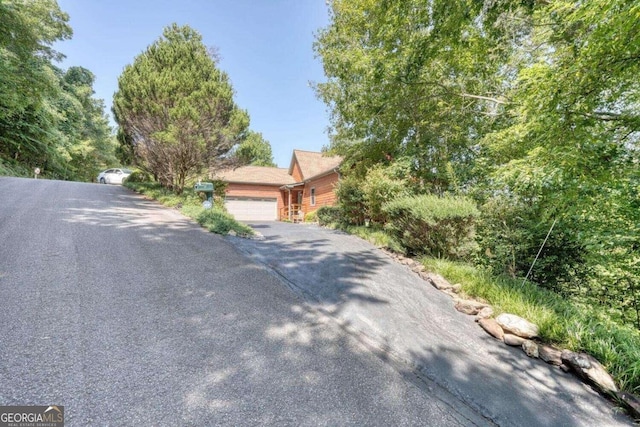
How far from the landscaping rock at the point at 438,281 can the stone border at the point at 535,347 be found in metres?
0.02

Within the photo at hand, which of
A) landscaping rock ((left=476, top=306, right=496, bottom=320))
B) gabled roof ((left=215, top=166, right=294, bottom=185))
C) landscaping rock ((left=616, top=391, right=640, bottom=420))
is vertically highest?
gabled roof ((left=215, top=166, right=294, bottom=185))

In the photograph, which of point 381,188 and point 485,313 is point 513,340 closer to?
point 485,313

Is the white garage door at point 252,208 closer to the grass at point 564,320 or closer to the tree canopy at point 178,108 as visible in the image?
the tree canopy at point 178,108

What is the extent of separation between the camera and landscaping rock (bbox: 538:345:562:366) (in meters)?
2.93

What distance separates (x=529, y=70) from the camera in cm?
400

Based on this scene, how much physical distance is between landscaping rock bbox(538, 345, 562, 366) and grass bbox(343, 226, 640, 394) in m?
0.15

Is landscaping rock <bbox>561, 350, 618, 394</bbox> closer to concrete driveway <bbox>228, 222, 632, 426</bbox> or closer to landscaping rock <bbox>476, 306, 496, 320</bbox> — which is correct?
concrete driveway <bbox>228, 222, 632, 426</bbox>

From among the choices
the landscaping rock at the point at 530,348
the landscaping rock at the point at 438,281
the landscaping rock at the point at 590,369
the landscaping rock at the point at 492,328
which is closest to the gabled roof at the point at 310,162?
the landscaping rock at the point at 438,281

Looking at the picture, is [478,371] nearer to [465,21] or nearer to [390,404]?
[390,404]

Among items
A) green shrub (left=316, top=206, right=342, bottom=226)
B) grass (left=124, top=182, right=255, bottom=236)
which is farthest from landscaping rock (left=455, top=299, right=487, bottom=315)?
green shrub (left=316, top=206, right=342, bottom=226)

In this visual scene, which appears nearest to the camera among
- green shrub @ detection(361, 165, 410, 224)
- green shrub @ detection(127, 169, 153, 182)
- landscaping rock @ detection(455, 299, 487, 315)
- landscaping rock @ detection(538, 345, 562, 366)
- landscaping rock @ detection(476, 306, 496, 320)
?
landscaping rock @ detection(538, 345, 562, 366)

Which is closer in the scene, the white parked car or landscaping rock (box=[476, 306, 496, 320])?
landscaping rock (box=[476, 306, 496, 320])

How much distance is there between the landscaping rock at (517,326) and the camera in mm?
3266

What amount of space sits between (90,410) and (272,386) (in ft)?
3.85
